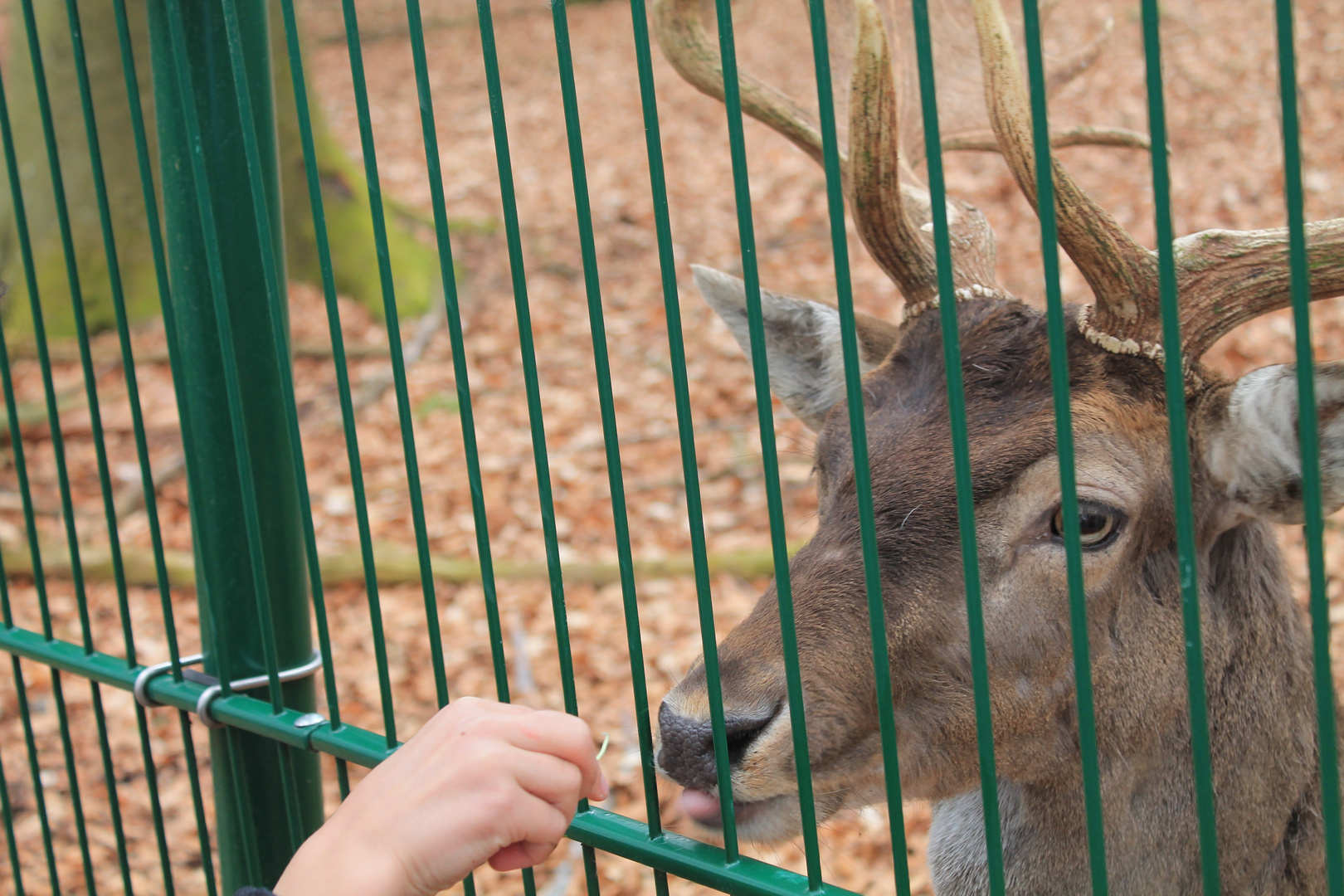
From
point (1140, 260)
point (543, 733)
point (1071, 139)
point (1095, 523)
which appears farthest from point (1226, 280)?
point (543, 733)

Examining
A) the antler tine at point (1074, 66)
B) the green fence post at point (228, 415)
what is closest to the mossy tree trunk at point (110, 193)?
the antler tine at point (1074, 66)

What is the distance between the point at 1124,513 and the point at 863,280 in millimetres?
6271

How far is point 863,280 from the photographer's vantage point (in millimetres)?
8281

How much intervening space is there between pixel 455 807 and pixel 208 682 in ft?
3.77

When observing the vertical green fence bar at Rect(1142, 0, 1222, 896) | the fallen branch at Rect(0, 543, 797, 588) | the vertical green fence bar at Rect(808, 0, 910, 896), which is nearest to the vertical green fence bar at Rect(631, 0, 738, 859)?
the vertical green fence bar at Rect(808, 0, 910, 896)

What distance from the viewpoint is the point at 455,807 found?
1603mm

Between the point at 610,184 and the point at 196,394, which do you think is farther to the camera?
the point at 610,184

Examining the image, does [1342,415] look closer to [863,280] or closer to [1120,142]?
[1120,142]

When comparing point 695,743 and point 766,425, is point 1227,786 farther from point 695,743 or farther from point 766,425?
point 766,425

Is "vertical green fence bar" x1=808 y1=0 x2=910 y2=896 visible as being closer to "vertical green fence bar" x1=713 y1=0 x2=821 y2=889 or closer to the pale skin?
"vertical green fence bar" x1=713 y1=0 x2=821 y2=889

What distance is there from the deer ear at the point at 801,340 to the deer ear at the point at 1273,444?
81cm

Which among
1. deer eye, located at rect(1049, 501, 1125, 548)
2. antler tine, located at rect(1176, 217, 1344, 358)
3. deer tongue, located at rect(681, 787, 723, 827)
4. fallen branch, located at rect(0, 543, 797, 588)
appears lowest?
fallen branch, located at rect(0, 543, 797, 588)

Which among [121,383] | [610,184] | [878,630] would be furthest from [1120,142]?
[610,184]

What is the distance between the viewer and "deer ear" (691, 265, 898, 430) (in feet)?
9.07
